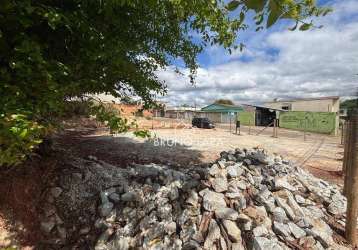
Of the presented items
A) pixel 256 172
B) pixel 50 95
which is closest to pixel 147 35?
pixel 50 95

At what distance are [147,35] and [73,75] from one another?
1910mm

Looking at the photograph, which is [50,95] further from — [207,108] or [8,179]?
[207,108]

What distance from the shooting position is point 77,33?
374 centimetres

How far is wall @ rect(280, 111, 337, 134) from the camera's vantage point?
29016mm

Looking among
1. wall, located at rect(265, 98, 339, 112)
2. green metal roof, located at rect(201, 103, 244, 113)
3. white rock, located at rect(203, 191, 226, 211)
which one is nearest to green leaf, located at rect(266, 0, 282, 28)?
white rock, located at rect(203, 191, 226, 211)

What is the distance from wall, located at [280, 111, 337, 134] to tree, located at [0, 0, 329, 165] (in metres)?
28.7

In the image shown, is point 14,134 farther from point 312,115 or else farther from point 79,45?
point 312,115

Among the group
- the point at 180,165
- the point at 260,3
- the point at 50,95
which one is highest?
the point at 260,3

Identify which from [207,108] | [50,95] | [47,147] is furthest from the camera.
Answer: [207,108]

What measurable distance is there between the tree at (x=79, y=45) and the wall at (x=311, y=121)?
28.7 metres

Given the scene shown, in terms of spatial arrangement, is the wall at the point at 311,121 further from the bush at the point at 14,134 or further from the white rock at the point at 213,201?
the bush at the point at 14,134

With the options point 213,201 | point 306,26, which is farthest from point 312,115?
point 306,26

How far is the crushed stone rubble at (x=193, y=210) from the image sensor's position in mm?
3828

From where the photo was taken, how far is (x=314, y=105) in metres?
39.7
